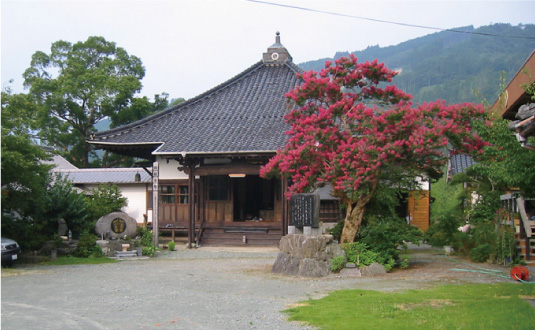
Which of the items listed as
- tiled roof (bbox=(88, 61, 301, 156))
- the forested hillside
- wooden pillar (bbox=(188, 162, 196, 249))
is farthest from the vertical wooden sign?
the forested hillside

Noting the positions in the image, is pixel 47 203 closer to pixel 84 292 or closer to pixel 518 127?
pixel 84 292

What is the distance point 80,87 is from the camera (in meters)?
35.9

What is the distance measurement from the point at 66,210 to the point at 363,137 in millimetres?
9708

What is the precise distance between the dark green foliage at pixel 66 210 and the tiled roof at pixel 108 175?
A: 373 inches

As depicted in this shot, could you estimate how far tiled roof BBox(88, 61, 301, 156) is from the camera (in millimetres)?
19616

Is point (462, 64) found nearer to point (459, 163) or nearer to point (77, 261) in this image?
point (459, 163)

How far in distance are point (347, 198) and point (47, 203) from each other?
9.33m

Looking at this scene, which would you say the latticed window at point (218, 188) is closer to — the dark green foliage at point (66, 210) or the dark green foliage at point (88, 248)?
the dark green foliage at point (66, 210)

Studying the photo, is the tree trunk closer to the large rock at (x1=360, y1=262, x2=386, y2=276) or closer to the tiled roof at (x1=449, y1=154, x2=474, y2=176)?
the large rock at (x1=360, y1=262, x2=386, y2=276)

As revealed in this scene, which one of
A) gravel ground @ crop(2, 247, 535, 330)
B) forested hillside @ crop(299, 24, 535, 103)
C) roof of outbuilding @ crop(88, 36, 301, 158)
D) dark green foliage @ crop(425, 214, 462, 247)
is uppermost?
forested hillside @ crop(299, 24, 535, 103)

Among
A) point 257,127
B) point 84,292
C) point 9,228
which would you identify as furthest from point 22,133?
point 257,127

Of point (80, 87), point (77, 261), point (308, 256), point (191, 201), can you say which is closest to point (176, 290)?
point (308, 256)

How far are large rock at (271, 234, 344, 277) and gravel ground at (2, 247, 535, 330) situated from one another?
38 cm

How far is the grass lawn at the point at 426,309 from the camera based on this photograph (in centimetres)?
725
